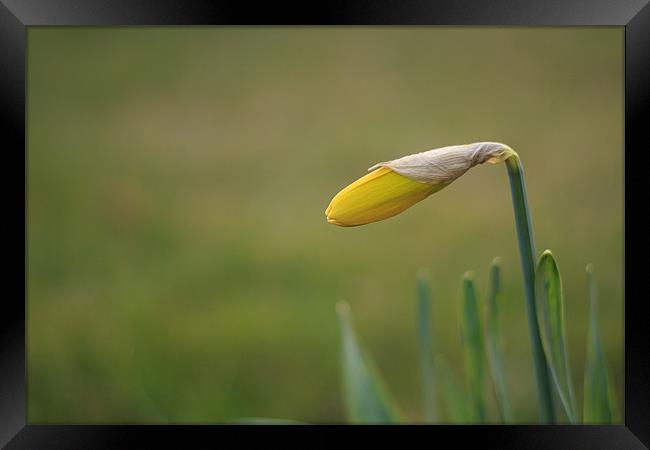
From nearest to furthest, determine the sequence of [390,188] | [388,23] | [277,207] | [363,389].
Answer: [390,188] < [388,23] < [363,389] < [277,207]

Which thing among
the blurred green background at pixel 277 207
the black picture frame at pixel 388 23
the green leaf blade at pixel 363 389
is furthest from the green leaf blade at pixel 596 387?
the blurred green background at pixel 277 207

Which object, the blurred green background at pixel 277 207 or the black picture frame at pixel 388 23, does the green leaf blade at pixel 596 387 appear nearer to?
the black picture frame at pixel 388 23

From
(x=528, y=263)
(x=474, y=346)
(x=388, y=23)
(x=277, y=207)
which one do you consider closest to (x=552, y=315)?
(x=528, y=263)

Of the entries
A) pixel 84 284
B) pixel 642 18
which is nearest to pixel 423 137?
pixel 84 284

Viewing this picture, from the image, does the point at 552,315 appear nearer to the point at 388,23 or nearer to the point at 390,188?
the point at 390,188

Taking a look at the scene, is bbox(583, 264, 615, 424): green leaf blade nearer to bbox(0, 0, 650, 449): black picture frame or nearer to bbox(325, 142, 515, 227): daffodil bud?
bbox(0, 0, 650, 449): black picture frame

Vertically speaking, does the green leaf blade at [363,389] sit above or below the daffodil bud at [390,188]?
below

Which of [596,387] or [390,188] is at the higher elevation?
[390,188]
